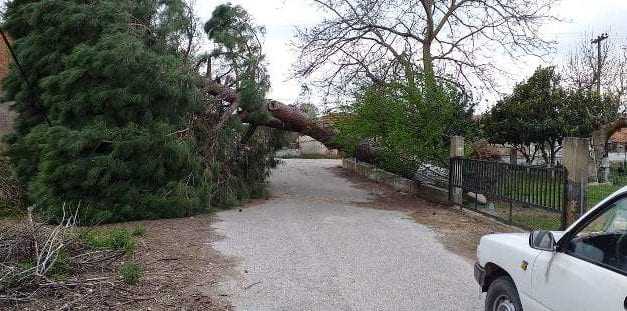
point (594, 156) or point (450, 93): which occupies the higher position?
point (450, 93)

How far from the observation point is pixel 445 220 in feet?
40.6

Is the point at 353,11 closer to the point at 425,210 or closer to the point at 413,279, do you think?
the point at 425,210

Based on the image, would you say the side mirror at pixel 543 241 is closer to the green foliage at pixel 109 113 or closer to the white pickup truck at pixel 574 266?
the white pickup truck at pixel 574 266

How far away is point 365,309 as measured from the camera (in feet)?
19.7

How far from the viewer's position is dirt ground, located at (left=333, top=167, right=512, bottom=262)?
32.2ft

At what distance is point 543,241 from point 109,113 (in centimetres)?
1033

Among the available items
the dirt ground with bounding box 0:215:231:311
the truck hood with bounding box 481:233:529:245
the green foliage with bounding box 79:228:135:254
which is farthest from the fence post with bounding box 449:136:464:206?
the truck hood with bounding box 481:233:529:245

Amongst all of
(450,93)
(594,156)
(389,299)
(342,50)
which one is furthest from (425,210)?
(594,156)

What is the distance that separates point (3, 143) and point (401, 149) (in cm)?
1054

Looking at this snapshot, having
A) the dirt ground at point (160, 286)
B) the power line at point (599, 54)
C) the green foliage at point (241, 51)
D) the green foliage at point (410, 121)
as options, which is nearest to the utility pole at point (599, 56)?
the power line at point (599, 54)

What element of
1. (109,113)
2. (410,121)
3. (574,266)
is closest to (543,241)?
(574,266)

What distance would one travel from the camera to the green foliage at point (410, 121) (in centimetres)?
1502

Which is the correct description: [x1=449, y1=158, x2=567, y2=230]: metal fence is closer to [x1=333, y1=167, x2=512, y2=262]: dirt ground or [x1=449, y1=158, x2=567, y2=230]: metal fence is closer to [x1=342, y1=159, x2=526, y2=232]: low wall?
[x1=342, y1=159, x2=526, y2=232]: low wall

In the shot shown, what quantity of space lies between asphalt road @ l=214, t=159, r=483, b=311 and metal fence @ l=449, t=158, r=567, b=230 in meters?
1.79
